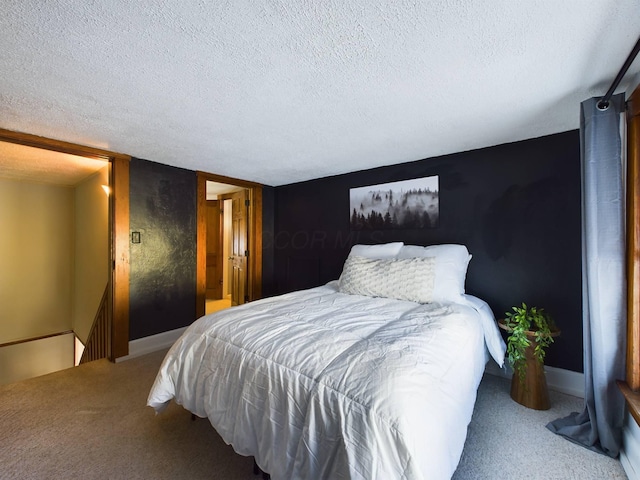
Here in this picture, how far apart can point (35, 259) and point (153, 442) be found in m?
4.44

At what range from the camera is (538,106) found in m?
1.76

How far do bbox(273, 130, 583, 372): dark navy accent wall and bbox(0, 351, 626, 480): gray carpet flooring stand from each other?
75cm

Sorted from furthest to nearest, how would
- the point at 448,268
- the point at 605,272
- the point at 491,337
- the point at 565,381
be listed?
the point at 448,268 → the point at 565,381 → the point at 491,337 → the point at 605,272

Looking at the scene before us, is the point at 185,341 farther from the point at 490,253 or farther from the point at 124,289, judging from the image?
the point at 490,253

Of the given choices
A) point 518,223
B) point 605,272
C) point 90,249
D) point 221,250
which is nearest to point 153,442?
point 605,272

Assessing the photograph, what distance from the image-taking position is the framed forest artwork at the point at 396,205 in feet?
9.41

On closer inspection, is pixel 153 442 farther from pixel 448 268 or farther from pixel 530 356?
pixel 530 356

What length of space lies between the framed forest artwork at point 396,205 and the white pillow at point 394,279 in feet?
2.64

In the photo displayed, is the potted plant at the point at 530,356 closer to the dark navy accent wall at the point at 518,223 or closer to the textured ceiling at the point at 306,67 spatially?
the dark navy accent wall at the point at 518,223

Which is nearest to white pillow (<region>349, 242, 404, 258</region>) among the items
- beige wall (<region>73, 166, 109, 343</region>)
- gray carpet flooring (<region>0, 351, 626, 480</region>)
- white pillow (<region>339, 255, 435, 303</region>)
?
white pillow (<region>339, 255, 435, 303</region>)

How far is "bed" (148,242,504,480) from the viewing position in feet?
2.97

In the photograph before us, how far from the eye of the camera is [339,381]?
102cm

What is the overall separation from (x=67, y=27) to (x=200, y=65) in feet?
1.62

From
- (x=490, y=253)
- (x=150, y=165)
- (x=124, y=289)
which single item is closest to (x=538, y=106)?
(x=490, y=253)
